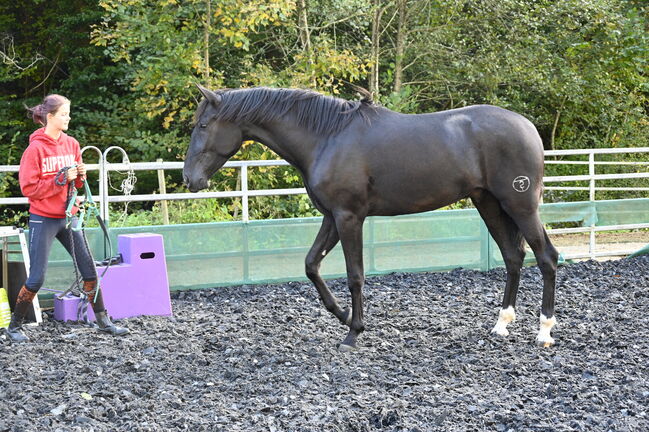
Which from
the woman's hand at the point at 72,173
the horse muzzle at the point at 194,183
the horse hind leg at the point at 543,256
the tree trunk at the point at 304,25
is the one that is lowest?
the horse hind leg at the point at 543,256

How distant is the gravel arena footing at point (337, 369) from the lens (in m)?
3.59

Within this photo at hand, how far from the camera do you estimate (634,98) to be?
575 inches

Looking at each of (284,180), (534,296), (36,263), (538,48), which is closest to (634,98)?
(538,48)

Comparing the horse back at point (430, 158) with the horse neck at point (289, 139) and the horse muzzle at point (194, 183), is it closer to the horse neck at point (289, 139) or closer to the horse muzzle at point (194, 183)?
the horse neck at point (289, 139)

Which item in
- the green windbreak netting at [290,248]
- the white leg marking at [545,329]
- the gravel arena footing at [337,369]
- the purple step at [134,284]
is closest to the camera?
the gravel arena footing at [337,369]

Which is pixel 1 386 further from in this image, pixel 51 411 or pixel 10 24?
pixel 10 24

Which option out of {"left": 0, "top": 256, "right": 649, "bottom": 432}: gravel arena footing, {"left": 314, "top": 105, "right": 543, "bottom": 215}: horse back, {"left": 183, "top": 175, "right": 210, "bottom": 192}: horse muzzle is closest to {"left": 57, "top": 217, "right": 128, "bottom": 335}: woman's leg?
{"left": 0, "top": 256, "right": 649, "bottom": 432}: gravel arena footing

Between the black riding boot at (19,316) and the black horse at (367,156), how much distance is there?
4.42 feet

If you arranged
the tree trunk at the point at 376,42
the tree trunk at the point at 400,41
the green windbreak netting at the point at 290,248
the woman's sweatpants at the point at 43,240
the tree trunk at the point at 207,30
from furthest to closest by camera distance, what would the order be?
the tree trunk at the point at 400,41 < the tree trunk at the point at 376,42 < the tree trunk at the point at 207,30 < the green windbreak netting at the point at 290,248 < the woman's sweatpants at the point at 43,240

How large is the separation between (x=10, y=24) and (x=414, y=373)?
37.4ft

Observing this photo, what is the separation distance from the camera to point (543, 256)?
5.26 meters

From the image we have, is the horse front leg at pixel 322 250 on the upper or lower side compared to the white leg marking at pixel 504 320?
upper

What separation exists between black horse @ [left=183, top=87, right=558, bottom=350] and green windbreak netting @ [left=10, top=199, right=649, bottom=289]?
2.10 metres

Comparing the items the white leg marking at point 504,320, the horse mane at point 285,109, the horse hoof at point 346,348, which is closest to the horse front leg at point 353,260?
the horse hoof at point 346,348
